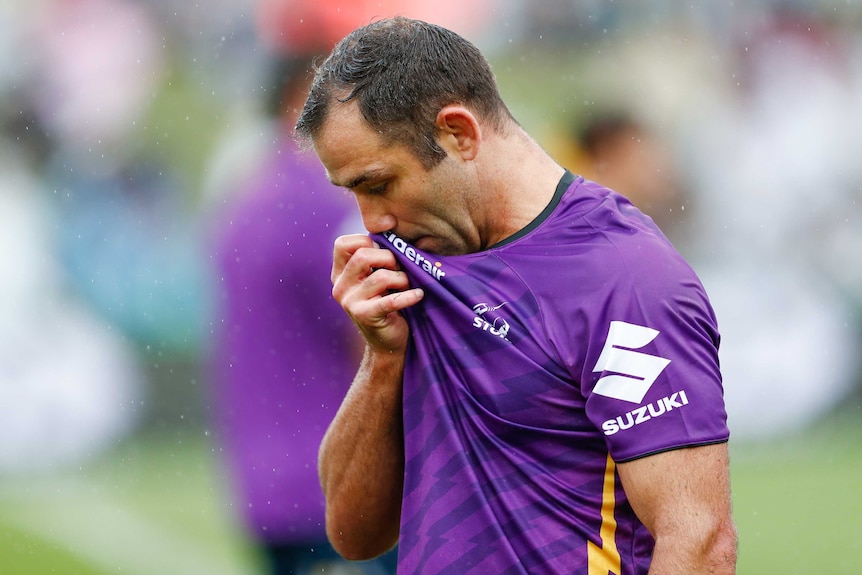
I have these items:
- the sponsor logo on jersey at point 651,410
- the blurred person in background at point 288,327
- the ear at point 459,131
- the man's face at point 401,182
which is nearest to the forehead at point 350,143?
the man's face at point 401,182

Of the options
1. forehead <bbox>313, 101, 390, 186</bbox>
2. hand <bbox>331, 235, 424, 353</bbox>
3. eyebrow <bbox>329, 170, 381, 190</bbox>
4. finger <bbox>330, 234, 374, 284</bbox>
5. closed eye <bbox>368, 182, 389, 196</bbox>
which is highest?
forehead <bbox>313, 101, 390, 186</bbox>

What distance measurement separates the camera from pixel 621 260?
2145mm

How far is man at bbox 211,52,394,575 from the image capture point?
143 inches

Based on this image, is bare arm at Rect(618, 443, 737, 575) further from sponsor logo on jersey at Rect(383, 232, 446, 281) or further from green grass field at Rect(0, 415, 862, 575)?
green grass field at Rect(0, 415, 862, 575)

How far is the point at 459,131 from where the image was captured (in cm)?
233

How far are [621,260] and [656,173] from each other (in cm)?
817

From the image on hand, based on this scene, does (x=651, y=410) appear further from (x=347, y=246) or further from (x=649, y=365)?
(x=347, y=246)

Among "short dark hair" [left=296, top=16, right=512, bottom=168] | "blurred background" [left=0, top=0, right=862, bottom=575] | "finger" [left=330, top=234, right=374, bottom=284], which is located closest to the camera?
"short dark hair" [left=296, top=16, right=512, bottom=168]

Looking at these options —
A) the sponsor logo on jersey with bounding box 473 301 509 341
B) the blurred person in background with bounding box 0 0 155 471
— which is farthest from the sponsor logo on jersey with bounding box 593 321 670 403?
the blurred person in background with bounding box 0 0 155 471

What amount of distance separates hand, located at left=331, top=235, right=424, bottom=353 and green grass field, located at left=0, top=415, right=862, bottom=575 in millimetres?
4312

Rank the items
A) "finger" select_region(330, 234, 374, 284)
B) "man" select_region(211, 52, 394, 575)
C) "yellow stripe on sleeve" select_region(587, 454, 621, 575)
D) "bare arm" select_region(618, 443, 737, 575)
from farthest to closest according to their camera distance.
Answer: "man" select_region(211, 52, 394, 575)
"finger" select_region(330, 234, 374, 284)
"yellow stripe on sleeve" select_region(587, 454, 621, 575)
"bare arm" select_region(618, 443, 737, 575)

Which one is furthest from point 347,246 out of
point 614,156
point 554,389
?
point 614,156

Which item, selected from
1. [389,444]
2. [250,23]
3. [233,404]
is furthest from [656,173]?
[389,444]

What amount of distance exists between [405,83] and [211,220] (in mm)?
6644
